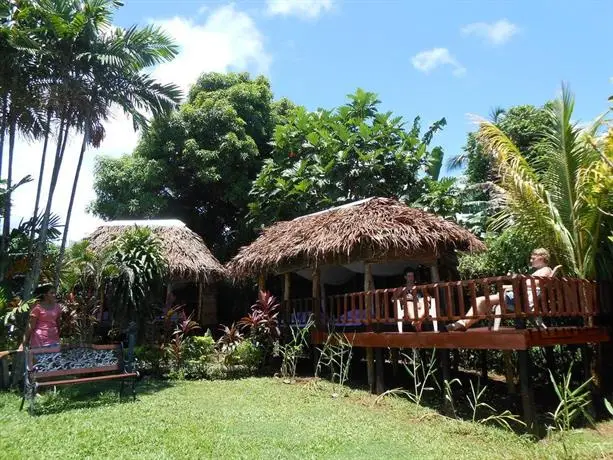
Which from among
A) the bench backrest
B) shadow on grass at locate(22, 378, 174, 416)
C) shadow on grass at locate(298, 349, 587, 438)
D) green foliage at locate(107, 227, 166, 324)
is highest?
green foliage at locate(107, 227, 166, 324)

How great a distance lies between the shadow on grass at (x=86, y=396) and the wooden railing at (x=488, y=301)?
3.61 m

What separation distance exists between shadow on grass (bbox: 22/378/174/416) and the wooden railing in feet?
11.8

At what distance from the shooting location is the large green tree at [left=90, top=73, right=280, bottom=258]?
1650cm

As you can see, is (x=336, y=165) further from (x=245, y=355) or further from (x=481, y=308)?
(x=481, y=308)

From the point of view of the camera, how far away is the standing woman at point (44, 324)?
7.32m

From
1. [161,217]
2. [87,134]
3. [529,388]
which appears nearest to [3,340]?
[87,134]

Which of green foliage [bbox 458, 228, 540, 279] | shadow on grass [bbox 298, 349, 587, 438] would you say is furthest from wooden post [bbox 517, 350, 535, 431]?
green foliage [bbox 458, 228, 540, 279]

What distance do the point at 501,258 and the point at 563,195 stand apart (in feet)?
9.20

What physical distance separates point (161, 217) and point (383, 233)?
34.5 ft

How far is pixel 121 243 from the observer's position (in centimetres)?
977

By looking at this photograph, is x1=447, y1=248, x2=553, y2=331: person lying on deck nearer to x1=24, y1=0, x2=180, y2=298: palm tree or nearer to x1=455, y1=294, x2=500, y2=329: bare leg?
x1=455, y1=294, x2=500, y2=329: bare leg

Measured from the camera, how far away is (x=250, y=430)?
5.62 meters

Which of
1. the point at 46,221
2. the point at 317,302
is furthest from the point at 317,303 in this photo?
the point at 46,221

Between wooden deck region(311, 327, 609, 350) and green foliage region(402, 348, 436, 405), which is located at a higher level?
wooden deck region(311, 327, 609, 350)
